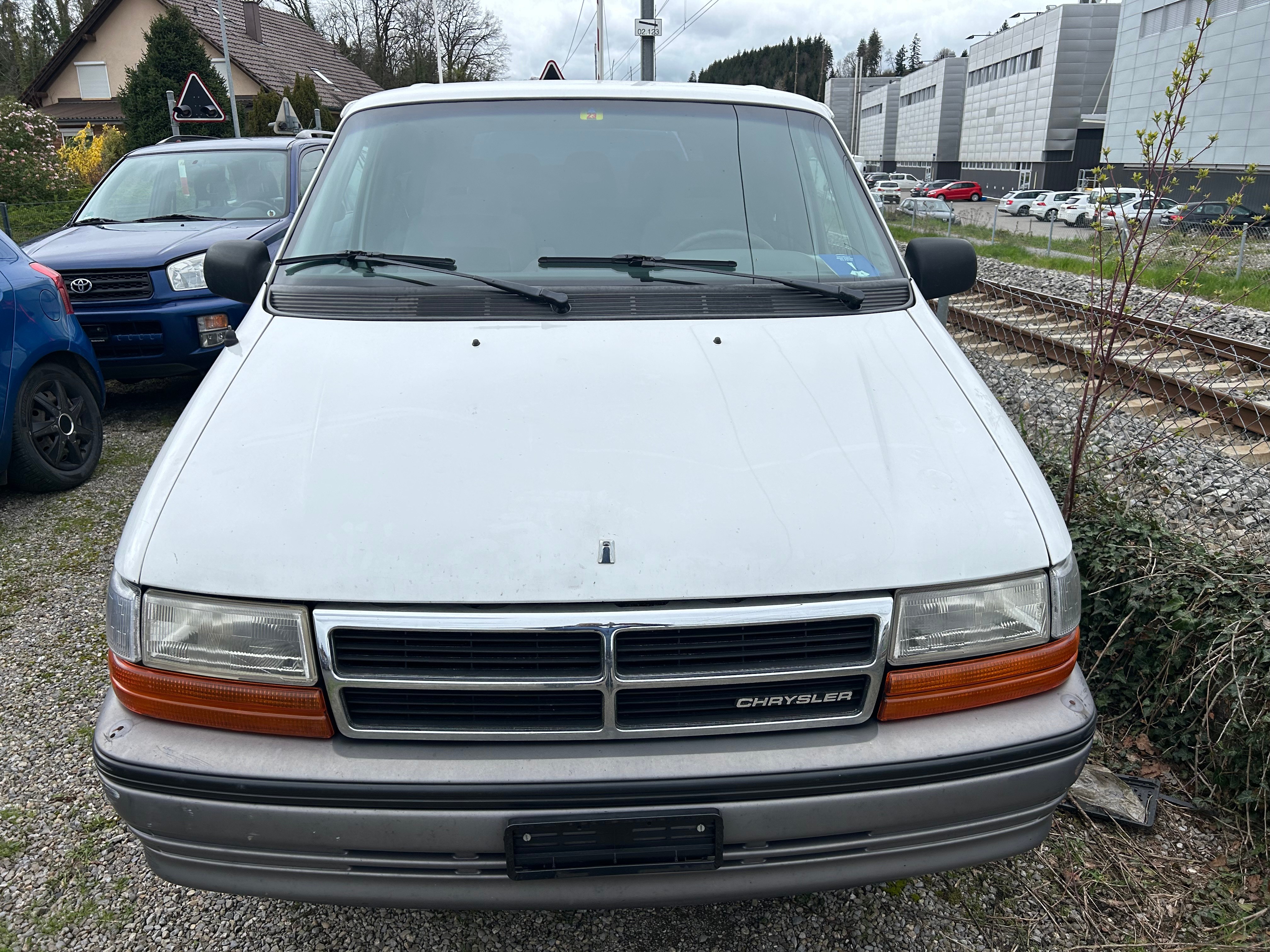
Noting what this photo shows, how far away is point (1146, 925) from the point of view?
97.9 inches

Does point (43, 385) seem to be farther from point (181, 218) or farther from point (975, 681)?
point (975, 681)

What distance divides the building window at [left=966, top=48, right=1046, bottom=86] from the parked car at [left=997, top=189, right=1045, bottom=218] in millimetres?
21284

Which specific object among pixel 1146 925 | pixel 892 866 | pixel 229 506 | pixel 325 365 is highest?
pixel 325 365

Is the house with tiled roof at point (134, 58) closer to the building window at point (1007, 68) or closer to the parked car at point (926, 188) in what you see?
the parked car at point (926, 188)

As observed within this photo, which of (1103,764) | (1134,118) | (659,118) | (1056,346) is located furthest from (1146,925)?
(1134,118)

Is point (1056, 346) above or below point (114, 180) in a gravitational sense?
below

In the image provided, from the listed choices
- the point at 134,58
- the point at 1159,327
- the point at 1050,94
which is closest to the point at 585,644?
the point at 1159,327

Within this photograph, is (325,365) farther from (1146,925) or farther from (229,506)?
(1146,925)

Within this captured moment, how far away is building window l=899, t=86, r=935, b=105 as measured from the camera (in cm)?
8431

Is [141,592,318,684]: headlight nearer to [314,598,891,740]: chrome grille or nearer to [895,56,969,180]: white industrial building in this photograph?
[314,598,891,740]: chrome grille

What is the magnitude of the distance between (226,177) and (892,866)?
8.00 metres

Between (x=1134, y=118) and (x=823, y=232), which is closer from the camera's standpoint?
(x=823, y=232)

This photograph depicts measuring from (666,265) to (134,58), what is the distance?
150 feet

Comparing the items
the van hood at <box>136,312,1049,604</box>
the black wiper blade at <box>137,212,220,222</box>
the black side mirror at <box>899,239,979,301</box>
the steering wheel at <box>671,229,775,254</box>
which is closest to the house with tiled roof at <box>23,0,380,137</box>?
the black wiper blade at <box>137,212,220,222</box>
